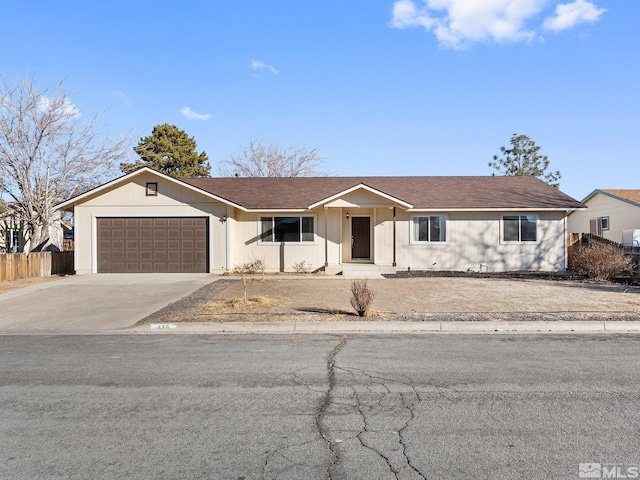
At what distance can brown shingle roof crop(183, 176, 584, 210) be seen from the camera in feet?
67.4

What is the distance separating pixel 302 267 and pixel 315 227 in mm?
1923

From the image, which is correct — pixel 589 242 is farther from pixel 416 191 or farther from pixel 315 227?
pixel 315 227

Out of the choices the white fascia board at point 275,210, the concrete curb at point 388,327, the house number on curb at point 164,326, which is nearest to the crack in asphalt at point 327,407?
the concrete curb at point 388,327

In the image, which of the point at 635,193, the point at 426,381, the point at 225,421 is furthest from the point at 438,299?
the point at 635,193

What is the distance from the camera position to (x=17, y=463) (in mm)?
3557

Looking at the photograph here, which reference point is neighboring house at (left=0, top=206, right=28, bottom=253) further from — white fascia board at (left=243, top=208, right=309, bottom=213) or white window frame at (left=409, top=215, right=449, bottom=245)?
white window frame at (left=409, top=215, right=449, bottom=245)

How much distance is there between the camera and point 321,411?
4555 millimetres

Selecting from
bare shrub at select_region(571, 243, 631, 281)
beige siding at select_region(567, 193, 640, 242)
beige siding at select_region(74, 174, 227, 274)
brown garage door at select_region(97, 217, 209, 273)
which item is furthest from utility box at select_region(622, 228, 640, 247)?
brown garage door at select_region(97, 217, 209, 273)

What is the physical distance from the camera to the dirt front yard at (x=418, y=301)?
31.9ft

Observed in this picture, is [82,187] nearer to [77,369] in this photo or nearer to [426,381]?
[77,369]

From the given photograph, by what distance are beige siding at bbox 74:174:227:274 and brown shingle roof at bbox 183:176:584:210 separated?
1.01 metres

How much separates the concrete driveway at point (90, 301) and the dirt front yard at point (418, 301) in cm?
81

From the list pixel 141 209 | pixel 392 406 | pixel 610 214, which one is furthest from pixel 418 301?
pixel 610 214

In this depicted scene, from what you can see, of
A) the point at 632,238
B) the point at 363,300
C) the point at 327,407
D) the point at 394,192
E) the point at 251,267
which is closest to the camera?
the point at 327,407
